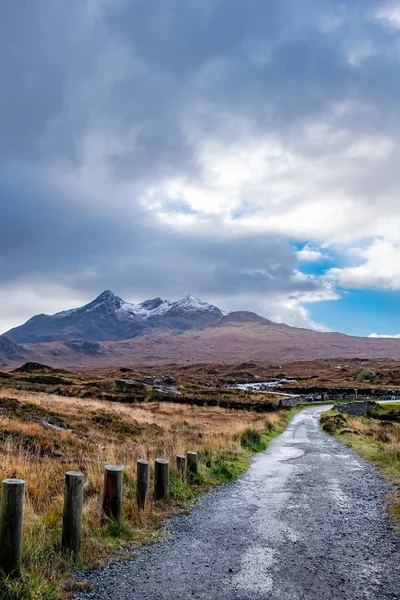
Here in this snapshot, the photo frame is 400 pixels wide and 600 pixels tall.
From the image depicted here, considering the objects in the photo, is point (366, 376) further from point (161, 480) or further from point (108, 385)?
point (161, 480)

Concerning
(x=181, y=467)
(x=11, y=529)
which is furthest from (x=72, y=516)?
(x=181, y=467)

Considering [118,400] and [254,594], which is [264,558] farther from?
[118,400]

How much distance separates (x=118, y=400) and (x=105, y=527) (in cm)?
4651

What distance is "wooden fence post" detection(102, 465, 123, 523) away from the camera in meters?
7.49

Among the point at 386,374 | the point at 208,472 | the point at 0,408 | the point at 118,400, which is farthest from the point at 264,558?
the point at 386,374

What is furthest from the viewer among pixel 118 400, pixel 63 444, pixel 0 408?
pixel 118 400

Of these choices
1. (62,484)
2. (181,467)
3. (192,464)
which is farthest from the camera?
(192,464)

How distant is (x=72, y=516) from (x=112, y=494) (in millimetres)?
1202

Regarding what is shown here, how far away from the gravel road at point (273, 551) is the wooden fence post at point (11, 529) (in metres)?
0.88

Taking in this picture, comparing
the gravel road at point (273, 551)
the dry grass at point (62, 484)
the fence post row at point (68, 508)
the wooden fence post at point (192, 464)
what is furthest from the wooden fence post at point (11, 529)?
the wooden fence post at point (192, 464)

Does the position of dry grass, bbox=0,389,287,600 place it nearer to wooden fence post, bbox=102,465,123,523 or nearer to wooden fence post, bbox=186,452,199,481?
wooden fence post, bbox=102,465,123,523

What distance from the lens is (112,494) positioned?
7.49 meters

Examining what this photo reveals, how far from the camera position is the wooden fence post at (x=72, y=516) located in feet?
20.7

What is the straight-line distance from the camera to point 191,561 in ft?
21.9
